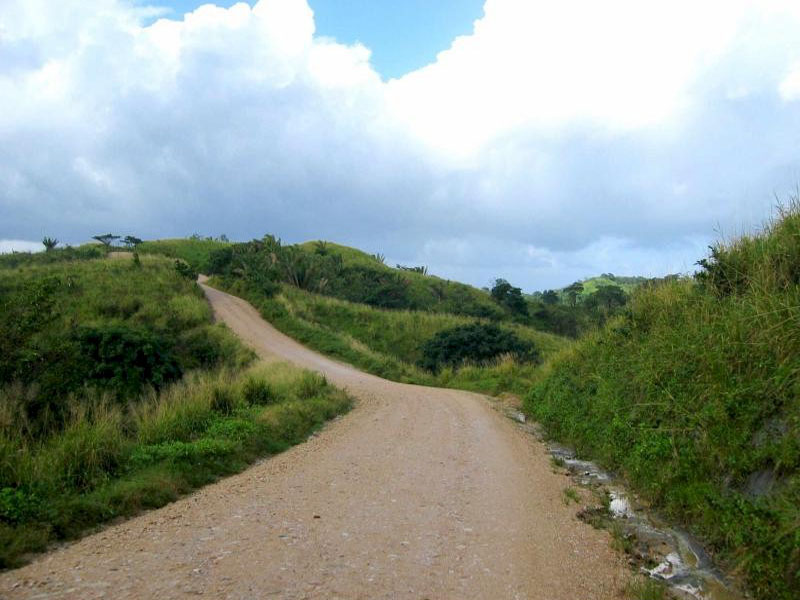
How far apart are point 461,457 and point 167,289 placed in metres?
28.3

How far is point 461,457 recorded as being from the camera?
380 inches

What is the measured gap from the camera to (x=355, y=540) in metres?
5.63

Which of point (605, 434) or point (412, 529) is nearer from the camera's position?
point (412, 529)

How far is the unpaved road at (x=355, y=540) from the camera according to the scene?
15.2 feet

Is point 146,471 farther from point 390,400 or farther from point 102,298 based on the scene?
point 102,298

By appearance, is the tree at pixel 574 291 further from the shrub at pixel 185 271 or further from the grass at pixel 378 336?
the shrub at pixel 185 271

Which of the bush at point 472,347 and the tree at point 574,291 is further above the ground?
the tree at point 574,291

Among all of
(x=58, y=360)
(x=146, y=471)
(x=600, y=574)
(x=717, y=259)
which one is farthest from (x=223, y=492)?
(x=717, y=259)

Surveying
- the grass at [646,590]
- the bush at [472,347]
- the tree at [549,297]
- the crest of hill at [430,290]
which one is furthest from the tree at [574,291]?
the grass at [646,590]

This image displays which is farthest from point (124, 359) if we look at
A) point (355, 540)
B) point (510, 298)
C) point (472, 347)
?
point (510, 298)

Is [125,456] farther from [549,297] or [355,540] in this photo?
[549,297]

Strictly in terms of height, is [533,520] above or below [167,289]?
below

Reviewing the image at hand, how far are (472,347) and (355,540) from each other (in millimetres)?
23757

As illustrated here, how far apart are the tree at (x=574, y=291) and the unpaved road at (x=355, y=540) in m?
63.4
